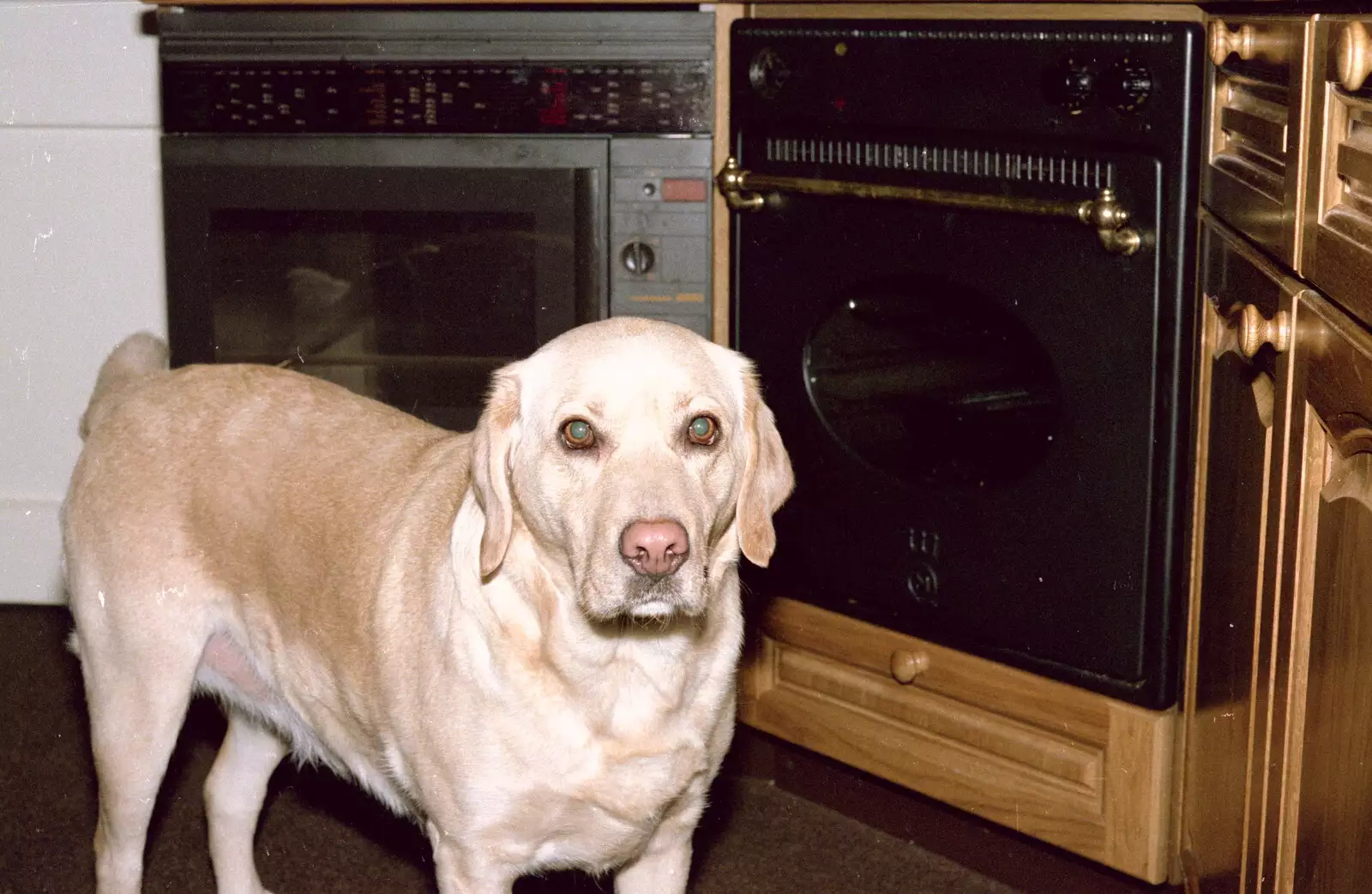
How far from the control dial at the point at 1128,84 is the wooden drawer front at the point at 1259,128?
0.09 meters

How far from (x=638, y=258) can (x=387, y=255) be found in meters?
0.48

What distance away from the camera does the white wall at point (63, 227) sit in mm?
3418

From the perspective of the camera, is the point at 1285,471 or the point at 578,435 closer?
the point at 1285,471

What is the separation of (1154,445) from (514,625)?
93cm

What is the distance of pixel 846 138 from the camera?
238cm

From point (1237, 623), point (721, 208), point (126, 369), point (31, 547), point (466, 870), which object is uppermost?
point (721, 208)

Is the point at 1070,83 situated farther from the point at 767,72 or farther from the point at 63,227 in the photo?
the point at 63,227

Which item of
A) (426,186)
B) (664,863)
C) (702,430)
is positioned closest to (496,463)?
(702,430)

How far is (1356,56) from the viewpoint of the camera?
1232 millimetres

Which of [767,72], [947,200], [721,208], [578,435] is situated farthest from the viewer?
[721,208]

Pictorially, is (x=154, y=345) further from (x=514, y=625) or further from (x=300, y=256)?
(x=514, y=625)

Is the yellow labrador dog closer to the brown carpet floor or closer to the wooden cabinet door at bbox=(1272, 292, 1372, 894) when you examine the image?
the brown carpet floor

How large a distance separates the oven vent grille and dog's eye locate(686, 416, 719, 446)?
72 cm

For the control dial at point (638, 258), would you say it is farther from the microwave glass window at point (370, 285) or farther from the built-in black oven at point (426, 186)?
the microwave glass window at point (370, 285)
